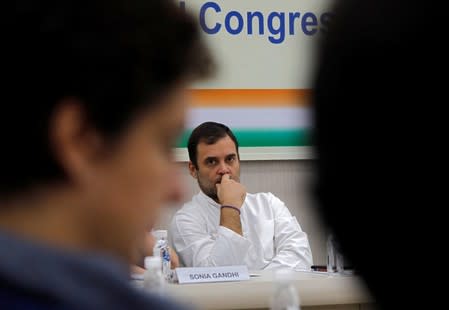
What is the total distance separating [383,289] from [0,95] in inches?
10.3

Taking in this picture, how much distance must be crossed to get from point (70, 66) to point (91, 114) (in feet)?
0.11

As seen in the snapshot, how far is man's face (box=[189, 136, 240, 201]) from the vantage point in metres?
3.85

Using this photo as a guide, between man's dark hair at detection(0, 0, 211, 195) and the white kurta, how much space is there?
2.90 m

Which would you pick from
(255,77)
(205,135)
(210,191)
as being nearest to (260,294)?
(210,191)

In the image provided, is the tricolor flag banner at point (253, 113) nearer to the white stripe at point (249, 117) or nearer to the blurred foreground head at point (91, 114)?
the white stripe at point (249, 117)

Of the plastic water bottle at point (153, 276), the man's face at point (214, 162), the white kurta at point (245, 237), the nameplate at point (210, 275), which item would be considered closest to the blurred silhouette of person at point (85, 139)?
the plastic water bottle at point (153, 276)

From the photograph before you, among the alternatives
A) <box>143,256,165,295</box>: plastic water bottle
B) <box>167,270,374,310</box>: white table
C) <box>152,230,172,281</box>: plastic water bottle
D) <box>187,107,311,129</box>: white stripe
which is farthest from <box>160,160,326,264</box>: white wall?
<box>143,256,165,295</box>: plastic water bottle

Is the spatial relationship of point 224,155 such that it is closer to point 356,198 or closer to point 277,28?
point 277,28

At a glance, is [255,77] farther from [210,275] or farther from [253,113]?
[210,275]

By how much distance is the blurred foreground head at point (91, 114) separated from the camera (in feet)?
1.56

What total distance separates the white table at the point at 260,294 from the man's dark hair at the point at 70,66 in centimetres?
213

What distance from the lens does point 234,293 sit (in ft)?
8.80

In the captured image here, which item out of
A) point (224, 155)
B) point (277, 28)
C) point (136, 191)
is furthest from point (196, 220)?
point (136, 191)

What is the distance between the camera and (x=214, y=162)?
12.7 feet
